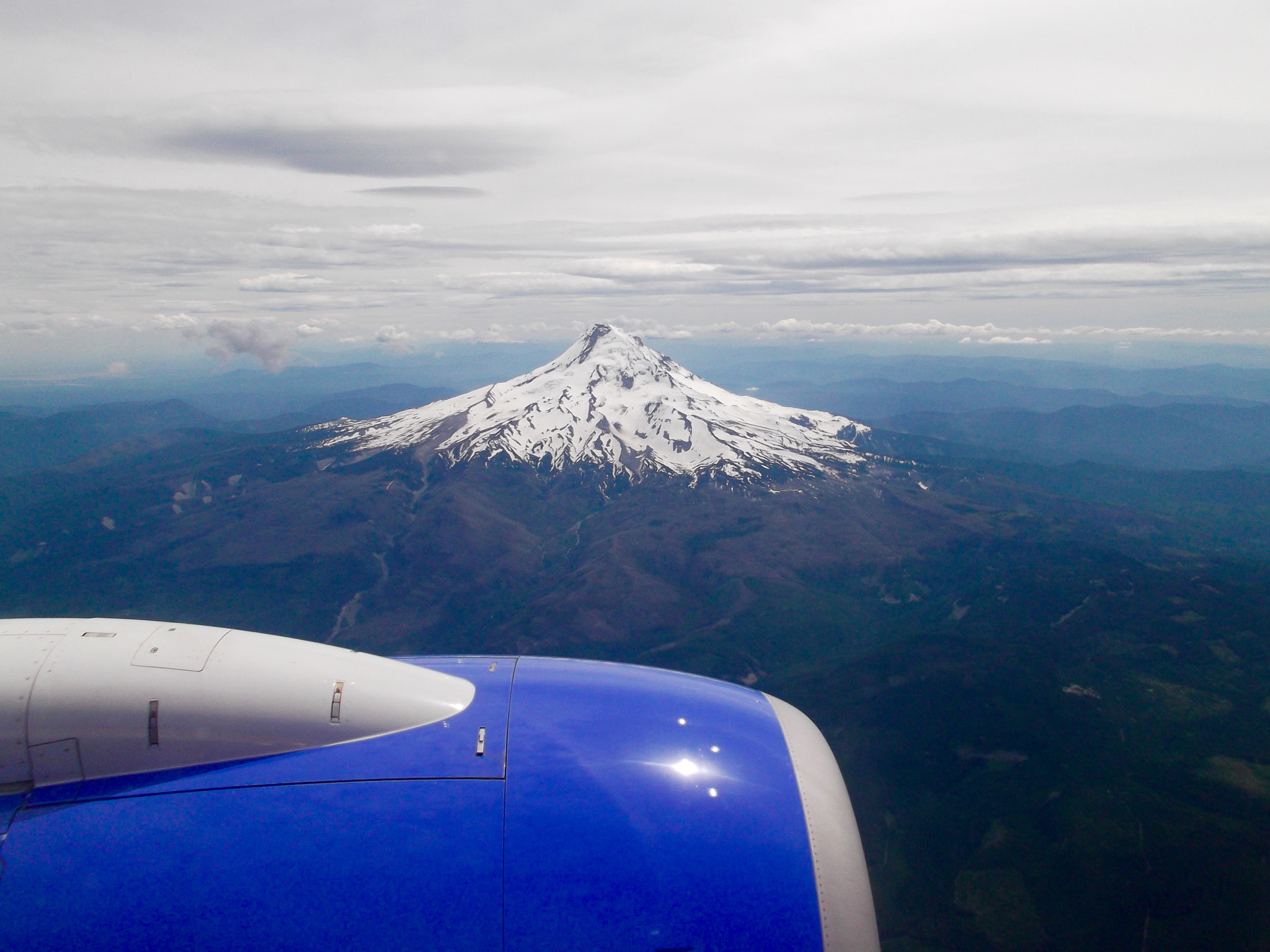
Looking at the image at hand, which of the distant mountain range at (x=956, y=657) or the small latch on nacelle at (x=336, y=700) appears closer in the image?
the small latch on nacelle at (x=336, y=700)

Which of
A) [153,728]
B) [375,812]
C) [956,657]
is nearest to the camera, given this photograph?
[375,812]

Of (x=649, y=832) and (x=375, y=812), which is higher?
(x=375, y=812)

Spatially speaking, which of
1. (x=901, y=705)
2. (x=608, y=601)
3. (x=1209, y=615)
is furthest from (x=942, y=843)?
(x=608, y=601)

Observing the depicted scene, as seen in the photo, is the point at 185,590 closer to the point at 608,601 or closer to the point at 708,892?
the point at 608,601

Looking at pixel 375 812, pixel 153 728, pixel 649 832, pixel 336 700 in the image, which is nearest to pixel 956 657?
pixel 649 832

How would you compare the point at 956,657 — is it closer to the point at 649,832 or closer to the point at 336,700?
the point at 649,832

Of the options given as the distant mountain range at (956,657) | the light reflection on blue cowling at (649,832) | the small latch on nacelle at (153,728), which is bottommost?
the distant mountain range at (956,657)

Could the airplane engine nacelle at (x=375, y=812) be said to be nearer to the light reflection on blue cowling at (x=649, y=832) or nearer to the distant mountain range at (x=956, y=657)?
the light reflection on blue cowling at (x=649, y=832)

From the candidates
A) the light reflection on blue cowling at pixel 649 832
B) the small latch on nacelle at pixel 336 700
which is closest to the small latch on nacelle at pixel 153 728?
the small latch on nacelle at pixel 336 700

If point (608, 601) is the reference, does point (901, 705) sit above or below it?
above
